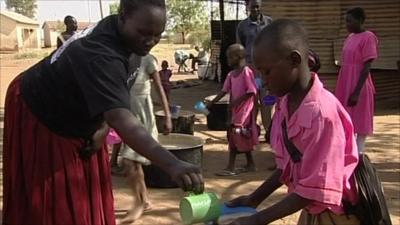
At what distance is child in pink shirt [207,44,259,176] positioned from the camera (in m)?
5.75

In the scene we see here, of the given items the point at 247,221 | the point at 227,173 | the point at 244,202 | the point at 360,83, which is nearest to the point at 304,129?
the point at 247,221

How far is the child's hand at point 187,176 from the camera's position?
1852 millimetres

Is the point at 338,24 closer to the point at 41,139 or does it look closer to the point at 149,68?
the point at 149,68

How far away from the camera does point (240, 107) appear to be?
19.2 feet

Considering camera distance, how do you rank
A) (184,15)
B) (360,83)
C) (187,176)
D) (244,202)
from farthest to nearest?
(184,15) < (360,83) < (244,202) < (187,176)

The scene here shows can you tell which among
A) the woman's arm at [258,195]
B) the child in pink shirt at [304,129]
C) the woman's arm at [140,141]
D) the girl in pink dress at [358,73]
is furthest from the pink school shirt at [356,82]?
the woman's arm at [140,141]

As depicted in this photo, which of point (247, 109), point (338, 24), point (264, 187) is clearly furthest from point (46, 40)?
point (264, 187)

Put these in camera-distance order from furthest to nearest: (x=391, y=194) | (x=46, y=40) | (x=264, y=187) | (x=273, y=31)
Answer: (x=46, y=40), (x=391, y=194), (x=264, y=187), (x=273, y=31)

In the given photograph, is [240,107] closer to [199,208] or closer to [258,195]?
[258,195]

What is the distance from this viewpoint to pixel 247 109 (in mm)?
5875

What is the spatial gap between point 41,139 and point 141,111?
258 cm

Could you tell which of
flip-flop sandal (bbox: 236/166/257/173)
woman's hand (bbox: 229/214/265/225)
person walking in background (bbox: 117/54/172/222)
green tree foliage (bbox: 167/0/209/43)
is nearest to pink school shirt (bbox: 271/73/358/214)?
woman's hand (bbox: 229/214/265/225)

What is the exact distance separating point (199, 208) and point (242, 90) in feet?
12.7

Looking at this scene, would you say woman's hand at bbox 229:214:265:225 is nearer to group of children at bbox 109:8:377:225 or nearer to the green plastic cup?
group of children at bbox 109:8:377:225
